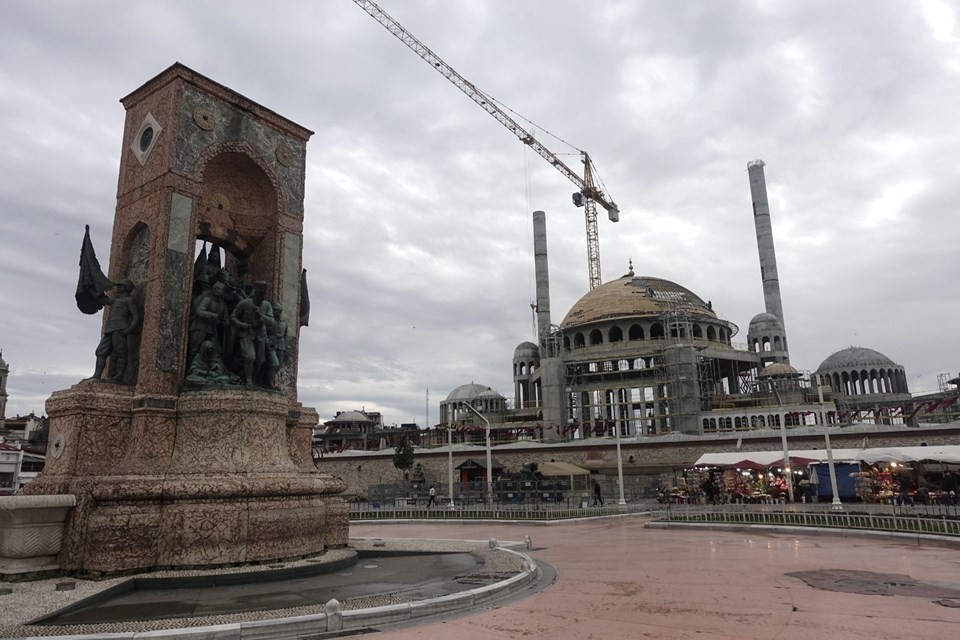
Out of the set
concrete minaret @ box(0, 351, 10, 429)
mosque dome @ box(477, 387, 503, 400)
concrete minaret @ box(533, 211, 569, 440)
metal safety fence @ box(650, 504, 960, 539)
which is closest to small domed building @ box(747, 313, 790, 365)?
concrete minaret @ box(533, 211, 569, 440)

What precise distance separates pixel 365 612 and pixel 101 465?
7.05 m

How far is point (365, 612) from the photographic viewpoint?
26.9 feet

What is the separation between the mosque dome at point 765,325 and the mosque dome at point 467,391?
135ft

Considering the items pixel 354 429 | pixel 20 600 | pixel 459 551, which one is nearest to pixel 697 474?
pixel 459 551

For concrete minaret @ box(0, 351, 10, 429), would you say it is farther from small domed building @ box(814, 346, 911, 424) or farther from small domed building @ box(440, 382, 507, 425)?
small domed building @ box(814, 346, 911, 424)

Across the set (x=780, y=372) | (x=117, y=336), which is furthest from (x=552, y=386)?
(x=117, y=336)

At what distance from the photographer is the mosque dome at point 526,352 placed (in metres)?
87.5

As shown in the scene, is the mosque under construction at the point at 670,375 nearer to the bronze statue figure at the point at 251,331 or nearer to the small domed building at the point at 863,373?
the small domed building at the point at 863,373

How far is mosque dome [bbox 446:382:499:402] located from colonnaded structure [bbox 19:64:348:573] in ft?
275

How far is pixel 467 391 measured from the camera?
336ft

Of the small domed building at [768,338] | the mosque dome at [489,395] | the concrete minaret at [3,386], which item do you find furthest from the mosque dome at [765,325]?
the concrete minaret at [3,386]

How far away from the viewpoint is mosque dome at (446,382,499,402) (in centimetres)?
10046

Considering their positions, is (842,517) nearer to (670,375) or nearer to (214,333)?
(214,333)

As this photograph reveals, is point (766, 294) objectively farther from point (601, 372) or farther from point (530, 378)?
point (530, 378)
